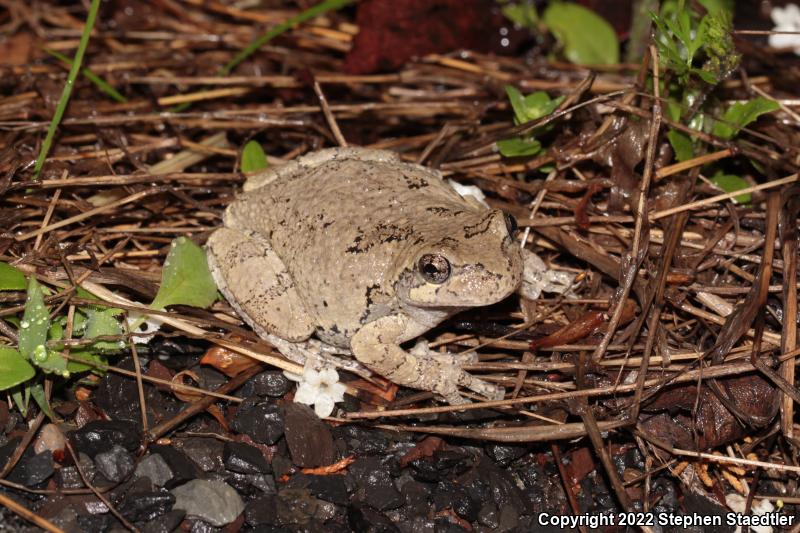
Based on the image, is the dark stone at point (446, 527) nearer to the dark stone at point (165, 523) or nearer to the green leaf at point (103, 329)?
the dark stone at point (165, 523)

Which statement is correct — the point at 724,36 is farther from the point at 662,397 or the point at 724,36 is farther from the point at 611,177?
the point at 662,397

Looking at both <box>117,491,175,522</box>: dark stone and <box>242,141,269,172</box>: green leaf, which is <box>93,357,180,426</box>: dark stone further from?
<box>242,141,269,172</box>: green leaf

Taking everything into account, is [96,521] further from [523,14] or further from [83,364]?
[523,14]

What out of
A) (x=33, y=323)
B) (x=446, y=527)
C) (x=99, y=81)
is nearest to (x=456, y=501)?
(x=446, y=527)

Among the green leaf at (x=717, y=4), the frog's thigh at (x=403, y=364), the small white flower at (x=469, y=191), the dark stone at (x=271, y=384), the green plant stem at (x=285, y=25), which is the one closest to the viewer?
Answer: the frog's thigh at (x=403, y=364)

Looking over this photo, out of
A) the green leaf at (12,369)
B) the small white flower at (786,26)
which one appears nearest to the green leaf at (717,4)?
the small white flower at (786,26)

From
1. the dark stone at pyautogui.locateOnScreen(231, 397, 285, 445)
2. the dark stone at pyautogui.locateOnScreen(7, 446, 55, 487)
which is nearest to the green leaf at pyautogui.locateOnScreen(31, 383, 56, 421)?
the dark stone at pyautogui.locateOnScreen(7, 446, 55, 487)
